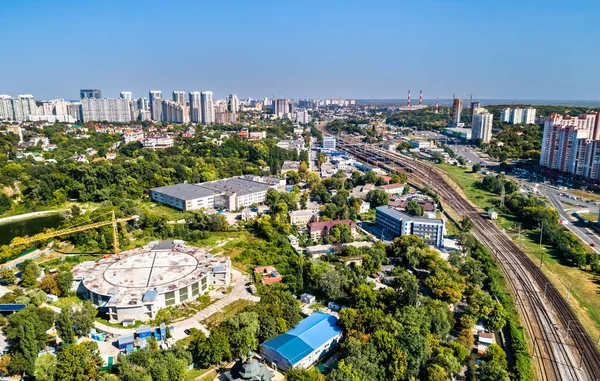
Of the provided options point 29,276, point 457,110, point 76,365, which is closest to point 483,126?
point 457,110

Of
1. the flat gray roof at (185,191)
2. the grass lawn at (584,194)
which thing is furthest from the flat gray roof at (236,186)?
the grass lawn at (584,194)

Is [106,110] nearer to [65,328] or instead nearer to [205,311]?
[205,311]

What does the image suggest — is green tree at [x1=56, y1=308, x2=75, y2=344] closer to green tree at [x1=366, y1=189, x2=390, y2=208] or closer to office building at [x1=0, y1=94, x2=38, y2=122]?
green tree at [x1=366, y1=189, x2=390, y2=208]

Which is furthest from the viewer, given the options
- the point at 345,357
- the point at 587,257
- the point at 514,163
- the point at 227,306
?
the point at 514,163

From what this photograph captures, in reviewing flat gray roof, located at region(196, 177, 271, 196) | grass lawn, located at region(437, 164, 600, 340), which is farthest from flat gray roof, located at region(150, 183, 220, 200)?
grass lawn, located at region(437, 164, 600, 340)

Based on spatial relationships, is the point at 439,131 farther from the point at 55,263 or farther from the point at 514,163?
the point at 55,263

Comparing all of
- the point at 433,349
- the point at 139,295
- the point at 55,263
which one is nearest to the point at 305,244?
the point at 139,295
